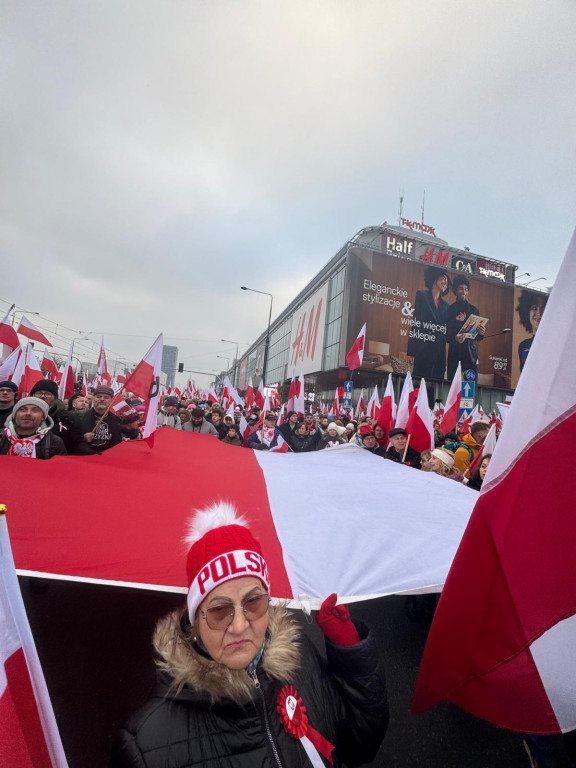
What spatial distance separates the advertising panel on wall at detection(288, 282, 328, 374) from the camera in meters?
37.9

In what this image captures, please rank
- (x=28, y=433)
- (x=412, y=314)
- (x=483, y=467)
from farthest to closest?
(x=412, y=314) < (x=483, y=467) < (x=28, y=433)

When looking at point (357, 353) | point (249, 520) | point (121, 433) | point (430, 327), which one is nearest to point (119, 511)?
point (249, 520)

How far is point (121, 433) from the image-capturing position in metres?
5.53

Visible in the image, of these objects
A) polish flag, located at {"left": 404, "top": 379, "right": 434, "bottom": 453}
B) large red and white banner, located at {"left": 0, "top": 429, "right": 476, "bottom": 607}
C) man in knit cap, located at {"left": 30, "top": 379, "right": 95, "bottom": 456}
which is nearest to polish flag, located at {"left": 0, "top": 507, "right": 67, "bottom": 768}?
large red and white banner, located at {"left": 0, "top": 429, "right": 476, "bottom": 607}

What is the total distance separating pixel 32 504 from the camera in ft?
7.63

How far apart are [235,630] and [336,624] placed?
0.45 m

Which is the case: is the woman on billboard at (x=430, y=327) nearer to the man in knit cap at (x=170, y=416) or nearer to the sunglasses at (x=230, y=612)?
the man in knit cap at (x=170, y=416)

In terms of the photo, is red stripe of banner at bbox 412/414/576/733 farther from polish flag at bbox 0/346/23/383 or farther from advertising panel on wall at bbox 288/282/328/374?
advertising panel on wall at bbox 288/282/328/374

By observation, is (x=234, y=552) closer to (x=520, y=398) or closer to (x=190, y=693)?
(x=190, y=693)

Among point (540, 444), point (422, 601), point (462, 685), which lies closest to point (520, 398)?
point (540, 444)

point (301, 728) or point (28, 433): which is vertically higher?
point (28, 433)

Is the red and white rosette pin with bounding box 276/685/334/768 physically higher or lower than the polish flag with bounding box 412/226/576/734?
lower

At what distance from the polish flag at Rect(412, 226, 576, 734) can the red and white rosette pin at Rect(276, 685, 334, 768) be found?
22.1 inches

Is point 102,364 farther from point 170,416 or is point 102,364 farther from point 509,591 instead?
point 509,591
